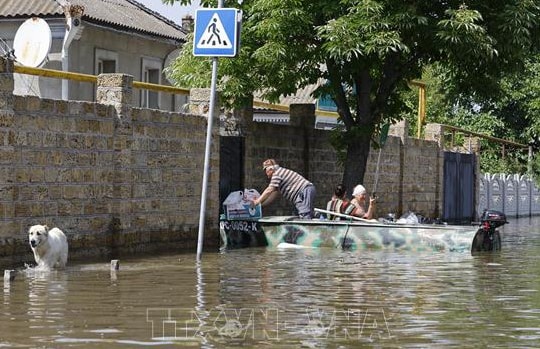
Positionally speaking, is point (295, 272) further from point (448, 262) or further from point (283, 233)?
point (283, 233)

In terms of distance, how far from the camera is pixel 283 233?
20.0 m

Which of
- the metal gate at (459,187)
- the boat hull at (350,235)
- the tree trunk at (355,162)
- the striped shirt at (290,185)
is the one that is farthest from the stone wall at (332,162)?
the boat hull at (350,235)

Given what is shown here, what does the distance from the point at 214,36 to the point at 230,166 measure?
5.54 m

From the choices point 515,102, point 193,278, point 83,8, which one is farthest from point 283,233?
point 515,102

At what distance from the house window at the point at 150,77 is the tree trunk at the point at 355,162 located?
9.65 m

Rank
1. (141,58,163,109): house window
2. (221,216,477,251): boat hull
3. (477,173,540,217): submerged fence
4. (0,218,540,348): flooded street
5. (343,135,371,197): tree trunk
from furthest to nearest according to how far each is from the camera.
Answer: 1. (477,173,540,217): submerged fence
2. (141,58,163,109): house window
3. (343,135,371,197): tree trunk
4. (221,216,477,251): boat hull
5. (0,218,540,348): flooded street

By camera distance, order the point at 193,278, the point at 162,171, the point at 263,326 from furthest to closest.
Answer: the point at 162,171 < the point at 193,278 < the point at 263,326

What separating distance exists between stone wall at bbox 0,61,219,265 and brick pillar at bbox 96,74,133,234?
15mm

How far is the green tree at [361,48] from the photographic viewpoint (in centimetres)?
2138

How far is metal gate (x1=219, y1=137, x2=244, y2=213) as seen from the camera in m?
22.4

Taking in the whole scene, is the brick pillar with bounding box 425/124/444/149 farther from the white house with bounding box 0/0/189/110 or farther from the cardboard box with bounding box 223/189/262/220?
the cardboard box with bounding box 223/189/262/220

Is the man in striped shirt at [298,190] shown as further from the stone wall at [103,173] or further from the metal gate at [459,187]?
the metal gate at [459,187]

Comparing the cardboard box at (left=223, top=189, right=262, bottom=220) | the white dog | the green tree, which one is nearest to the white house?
the green tree

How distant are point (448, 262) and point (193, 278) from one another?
4.63 m
